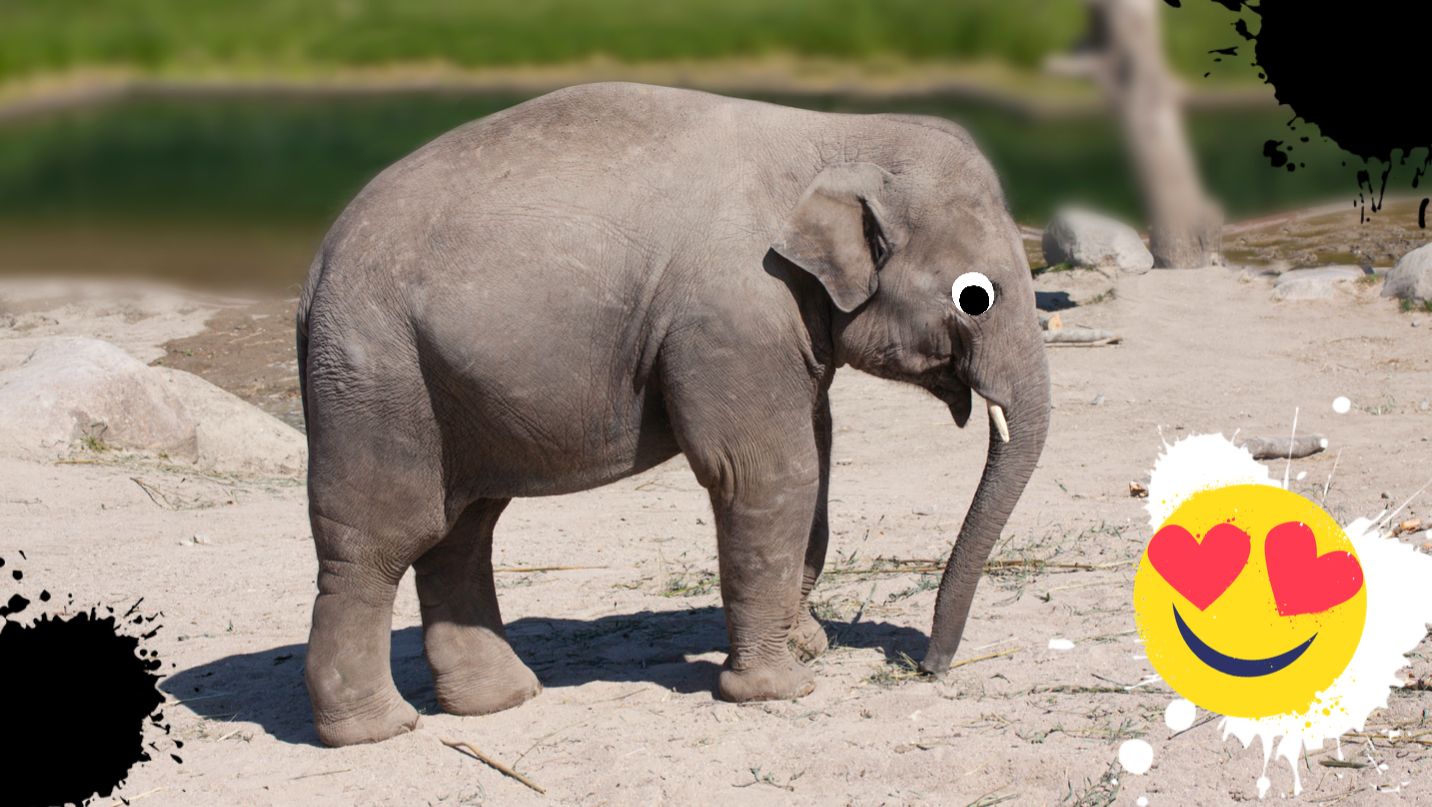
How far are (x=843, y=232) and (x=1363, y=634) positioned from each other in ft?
6.81

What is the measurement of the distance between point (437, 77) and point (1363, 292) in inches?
494

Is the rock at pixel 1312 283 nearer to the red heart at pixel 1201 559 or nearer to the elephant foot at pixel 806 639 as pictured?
the elephant foot at pixel 806 639

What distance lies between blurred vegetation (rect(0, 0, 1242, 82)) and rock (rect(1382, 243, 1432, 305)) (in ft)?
38.7

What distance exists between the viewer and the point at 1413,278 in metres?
11.9

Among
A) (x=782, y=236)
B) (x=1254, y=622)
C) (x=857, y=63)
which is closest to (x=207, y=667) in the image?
(x=782, y=236)

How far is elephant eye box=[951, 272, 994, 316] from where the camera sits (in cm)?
422

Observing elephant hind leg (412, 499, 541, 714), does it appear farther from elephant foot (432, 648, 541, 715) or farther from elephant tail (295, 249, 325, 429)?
elephant tail (295, 249, 325, 429)

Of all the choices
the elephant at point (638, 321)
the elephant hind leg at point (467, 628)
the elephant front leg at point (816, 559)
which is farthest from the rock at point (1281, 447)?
the elephant hind leg at point (467, 628)

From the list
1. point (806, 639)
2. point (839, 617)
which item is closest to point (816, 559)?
point (806, 639)

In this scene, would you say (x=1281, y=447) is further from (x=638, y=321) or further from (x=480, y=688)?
(x=480, y=688)

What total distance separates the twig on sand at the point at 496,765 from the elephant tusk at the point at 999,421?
1.96 m

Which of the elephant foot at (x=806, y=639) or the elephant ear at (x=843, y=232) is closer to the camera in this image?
the elephant ear at (x=843, y=232)

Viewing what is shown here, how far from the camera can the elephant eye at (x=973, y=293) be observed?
4.22 meters

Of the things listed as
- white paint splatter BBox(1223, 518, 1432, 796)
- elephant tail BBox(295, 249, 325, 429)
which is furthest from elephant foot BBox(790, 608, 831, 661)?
elephant tail BBox(295, 249, 325, 429)
